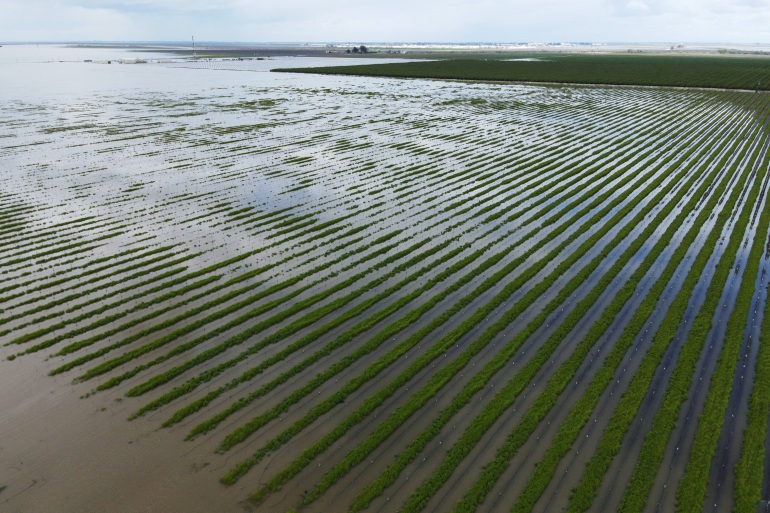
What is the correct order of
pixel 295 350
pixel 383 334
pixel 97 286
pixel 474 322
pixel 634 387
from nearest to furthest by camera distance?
pixel 634 387 → pixel 295 350 → pixel 383 334 → pixel 474 322 → pixel 97 286

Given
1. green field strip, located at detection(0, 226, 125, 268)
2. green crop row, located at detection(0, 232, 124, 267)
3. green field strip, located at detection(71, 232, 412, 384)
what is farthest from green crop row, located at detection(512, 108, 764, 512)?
green field strip, located at detection(0, 226, 125, 268)

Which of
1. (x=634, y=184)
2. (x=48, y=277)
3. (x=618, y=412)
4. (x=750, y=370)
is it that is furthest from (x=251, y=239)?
(x=634, y=184)

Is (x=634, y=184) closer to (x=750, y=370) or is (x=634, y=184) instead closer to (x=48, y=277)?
(x=750, y=370)

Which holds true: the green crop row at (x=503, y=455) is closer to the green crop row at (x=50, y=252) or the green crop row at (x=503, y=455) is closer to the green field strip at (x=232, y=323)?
the green field strip at (x=232, y=323)

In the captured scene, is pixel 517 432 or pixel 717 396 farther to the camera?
pixel 717 396

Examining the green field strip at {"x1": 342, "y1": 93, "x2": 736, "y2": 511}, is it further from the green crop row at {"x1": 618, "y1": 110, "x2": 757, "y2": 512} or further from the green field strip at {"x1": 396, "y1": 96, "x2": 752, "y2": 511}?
the green crop row at {"x1": 618, "y1": 110, "x2": 757, "y2": 512}

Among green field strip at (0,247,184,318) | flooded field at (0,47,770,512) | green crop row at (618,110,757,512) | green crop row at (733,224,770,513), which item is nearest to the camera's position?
green crop row at (733,224,770,513)

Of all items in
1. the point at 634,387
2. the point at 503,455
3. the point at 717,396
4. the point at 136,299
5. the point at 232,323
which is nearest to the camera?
the point at 503,455

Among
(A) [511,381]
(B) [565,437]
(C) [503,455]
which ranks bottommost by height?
(C) [503,455]

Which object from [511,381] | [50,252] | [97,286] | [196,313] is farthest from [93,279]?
[511,381]

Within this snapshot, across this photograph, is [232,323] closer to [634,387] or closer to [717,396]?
[634,387]
